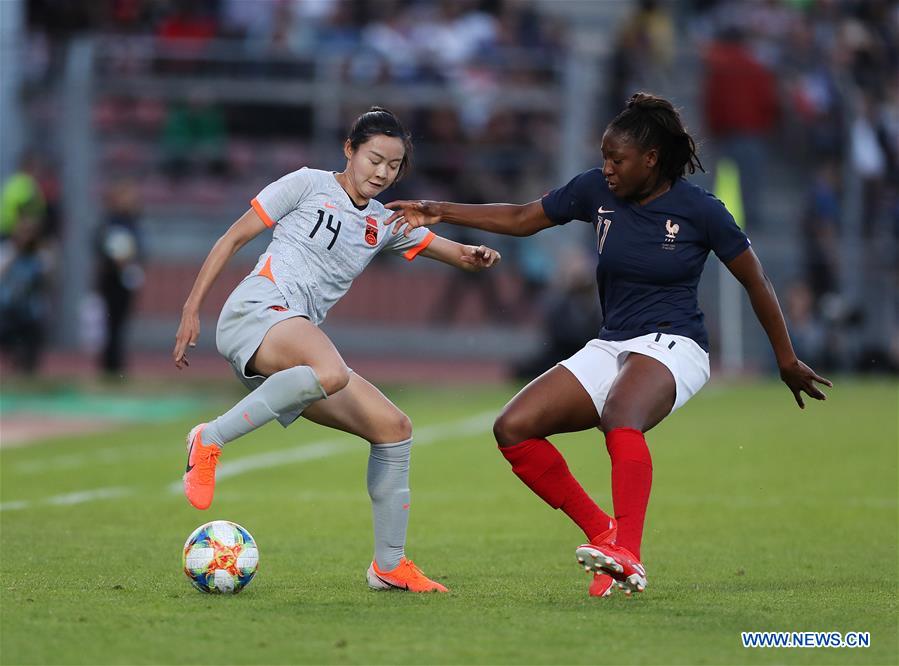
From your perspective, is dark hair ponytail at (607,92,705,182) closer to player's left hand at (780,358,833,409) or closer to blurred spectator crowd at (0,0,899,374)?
player's left hand at (780,358,833,409)

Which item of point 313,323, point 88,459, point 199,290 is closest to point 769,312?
point 313,323

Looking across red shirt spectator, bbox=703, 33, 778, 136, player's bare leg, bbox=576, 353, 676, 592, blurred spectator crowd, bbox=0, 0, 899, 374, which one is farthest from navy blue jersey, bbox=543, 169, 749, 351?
red shirt spectator, bbox=703, 33, 778, 136

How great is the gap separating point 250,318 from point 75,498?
13.8 ft

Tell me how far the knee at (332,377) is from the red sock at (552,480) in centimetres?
91

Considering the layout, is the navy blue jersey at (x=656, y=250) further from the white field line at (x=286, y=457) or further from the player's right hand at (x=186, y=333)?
the white field line at (x=286, y=457)

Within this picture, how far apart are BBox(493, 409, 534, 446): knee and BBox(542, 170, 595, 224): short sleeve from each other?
3.28 ft

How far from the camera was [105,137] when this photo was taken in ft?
75.6

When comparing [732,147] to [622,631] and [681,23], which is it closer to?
[681,23]

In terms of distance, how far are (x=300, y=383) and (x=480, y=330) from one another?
16.2 metres

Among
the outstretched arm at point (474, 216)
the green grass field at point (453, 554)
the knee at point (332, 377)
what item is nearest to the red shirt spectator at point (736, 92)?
the green grass field at point (453, 554)

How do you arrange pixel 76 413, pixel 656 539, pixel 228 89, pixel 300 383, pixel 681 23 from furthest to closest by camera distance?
pixel 681 23
pixel 228 89
pixel 76 413
pixel 656 539
pixel 300 383

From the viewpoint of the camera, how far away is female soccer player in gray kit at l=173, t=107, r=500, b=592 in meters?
6.75

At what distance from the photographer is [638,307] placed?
23.7ft

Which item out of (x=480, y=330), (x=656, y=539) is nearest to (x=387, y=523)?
(x=656, y=539)
